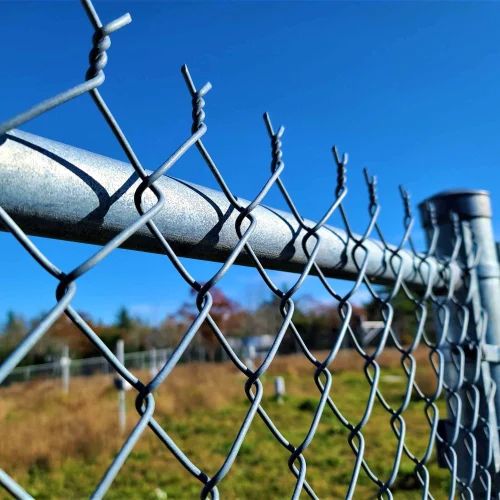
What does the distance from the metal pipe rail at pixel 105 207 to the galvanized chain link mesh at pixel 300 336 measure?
21 mm

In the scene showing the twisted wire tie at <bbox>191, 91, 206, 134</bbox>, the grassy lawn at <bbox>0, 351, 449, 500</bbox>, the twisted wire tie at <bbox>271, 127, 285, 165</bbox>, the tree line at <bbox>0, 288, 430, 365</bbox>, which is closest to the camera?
the twisted wire tie at <bbox>191, 91, 206, 134</bbox>

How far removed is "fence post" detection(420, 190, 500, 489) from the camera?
1.12m

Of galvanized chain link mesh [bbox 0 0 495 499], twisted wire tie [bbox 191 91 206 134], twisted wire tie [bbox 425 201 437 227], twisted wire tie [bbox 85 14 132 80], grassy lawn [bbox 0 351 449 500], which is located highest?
twisted wire tie [bbox 425 201 437 227]

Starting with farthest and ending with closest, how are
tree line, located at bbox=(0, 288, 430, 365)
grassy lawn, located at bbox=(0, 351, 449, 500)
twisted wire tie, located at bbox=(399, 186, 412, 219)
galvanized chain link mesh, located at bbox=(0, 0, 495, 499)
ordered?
tree line, located at bbox=(0, 288, 430, 365)
grassy lawn, located at bbox=(0, 351, 449, 500)
twisted wire tie, located at bbox=(399, 186, 412, 219)
galvanized chain link mesh, located at bbox=(0, 0, 495, 499)

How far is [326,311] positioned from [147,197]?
22290 mm

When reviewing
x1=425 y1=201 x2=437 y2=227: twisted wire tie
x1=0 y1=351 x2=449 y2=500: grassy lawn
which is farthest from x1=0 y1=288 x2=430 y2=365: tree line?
x1=425 y1=201 x2=437 y2=227: twisted wire tie

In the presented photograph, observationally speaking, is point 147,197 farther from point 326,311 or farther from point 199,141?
point 326,311

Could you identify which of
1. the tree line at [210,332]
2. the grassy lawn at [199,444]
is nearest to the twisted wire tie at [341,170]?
the grassy lawn at [199,444]

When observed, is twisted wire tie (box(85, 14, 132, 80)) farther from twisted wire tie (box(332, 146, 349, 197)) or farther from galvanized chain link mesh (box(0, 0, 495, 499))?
twisted wire tie (box(332, 146, 349, 197))

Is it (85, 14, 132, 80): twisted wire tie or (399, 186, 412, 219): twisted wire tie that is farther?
(399, 186, 412, 219): twisted wire tie

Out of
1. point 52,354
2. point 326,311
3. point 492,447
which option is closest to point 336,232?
point 492,447

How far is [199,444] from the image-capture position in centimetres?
643

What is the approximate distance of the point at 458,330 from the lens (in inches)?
46.1

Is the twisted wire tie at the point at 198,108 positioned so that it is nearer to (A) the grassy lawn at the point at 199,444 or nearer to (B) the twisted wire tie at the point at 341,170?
(B) the twisted wire tie at the point at 341,170
